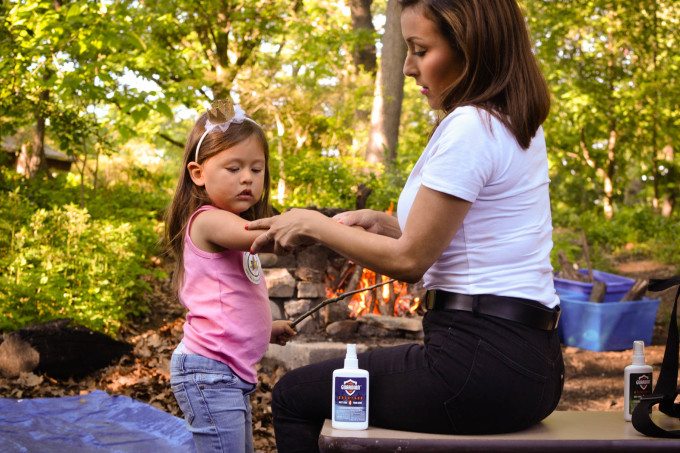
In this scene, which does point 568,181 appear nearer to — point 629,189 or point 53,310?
point 629,189

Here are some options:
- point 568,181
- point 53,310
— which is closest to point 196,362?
point 53,310

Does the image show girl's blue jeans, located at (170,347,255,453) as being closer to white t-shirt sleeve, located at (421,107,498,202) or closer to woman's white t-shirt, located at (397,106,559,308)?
woman's white t-shirt, located at (397,106,559,308)

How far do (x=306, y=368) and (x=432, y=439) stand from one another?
48 cm

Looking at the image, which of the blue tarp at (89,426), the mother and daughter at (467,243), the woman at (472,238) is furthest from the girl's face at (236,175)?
the blue tarp at (89,426)

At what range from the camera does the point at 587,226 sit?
14508 mm

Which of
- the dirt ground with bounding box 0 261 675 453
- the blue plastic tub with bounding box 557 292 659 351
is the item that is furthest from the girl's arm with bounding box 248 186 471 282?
the blue plastic tub with bounding box 557 292 659 351

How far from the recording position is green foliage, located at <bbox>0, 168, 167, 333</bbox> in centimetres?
638

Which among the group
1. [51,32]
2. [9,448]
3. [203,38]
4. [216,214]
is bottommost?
[9,448]

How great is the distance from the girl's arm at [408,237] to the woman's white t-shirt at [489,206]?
45mm

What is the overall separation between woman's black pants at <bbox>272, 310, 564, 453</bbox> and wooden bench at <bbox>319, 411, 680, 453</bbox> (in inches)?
1.7

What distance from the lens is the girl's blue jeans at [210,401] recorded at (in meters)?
2.81

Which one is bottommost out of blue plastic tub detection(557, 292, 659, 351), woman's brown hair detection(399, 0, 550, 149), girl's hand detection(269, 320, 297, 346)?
blue plastic tub detection(557, 292, 659, 351)

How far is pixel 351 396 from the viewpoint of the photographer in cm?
243

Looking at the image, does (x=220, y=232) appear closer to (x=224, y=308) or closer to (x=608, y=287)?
(x=224, y=308)
